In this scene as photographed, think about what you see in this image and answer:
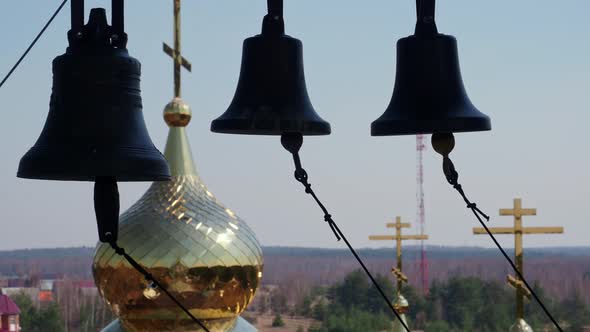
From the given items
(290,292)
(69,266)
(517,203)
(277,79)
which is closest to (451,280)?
(290,292)

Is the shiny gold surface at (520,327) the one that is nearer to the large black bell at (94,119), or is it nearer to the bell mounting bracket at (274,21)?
the bell mounting bracket at (274,21)

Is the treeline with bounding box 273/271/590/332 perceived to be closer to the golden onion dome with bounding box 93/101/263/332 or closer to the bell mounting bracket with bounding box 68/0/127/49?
the golden onion dome with bounding box 93/101/263/332

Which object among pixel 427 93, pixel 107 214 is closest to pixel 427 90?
pixel 427 93

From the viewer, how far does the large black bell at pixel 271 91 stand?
387cm

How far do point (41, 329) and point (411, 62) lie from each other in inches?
2362

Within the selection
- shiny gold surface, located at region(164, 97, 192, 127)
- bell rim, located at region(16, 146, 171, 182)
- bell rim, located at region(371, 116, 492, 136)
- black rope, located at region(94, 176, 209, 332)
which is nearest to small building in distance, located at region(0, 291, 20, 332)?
shiny gold surface, located at region(164, 97, 192, 127)

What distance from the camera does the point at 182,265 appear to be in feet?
38.5

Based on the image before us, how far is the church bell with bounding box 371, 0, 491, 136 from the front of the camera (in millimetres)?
3779

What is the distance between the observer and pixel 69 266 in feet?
276

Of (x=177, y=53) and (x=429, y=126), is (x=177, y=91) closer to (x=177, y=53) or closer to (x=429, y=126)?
(x=177, y=53)

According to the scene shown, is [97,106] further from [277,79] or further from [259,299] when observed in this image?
[259,299]

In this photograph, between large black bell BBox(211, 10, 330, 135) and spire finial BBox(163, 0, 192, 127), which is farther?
spire finial BBox(163, 0, 192, 127)

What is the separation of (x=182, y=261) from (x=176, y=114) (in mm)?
1480

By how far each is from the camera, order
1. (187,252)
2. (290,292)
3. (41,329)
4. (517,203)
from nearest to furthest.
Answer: (187,252) < (517,203) < (41,329) < (290,292)
